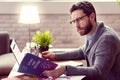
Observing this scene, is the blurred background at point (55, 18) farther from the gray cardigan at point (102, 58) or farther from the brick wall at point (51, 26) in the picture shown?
the gray cardigan at point (102, 58)

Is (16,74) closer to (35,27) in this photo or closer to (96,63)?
(96,63)

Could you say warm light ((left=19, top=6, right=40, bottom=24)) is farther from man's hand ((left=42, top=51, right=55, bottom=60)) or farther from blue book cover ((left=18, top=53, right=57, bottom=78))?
blue book cover ((left=18, top=53, right=57, bottom=78))

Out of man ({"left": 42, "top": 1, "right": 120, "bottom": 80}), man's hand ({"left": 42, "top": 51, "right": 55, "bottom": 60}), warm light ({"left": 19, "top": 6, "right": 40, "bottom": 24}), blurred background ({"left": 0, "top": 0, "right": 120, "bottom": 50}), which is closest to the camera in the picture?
man ({"left": 42, "top": 1, "right": 120, "bottom": 80})

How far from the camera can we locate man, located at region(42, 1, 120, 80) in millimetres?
1823

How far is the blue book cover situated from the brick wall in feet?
8.75

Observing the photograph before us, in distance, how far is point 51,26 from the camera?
443 centimetres

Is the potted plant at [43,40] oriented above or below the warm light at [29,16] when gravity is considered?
below

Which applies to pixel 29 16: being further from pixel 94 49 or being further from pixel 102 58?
pixel 102 58

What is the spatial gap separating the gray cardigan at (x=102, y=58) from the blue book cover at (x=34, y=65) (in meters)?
0.15

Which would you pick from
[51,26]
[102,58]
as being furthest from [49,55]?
[51,26]

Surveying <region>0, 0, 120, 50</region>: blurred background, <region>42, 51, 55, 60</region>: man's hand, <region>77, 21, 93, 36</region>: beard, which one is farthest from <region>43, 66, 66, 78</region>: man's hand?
<region>0, 0, 120, 50</region>: blurred background

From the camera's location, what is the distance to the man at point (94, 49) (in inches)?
71.8

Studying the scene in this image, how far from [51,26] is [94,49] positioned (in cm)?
242

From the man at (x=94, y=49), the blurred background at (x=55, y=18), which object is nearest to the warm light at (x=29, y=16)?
the blurred background at (x=55, y=18)
